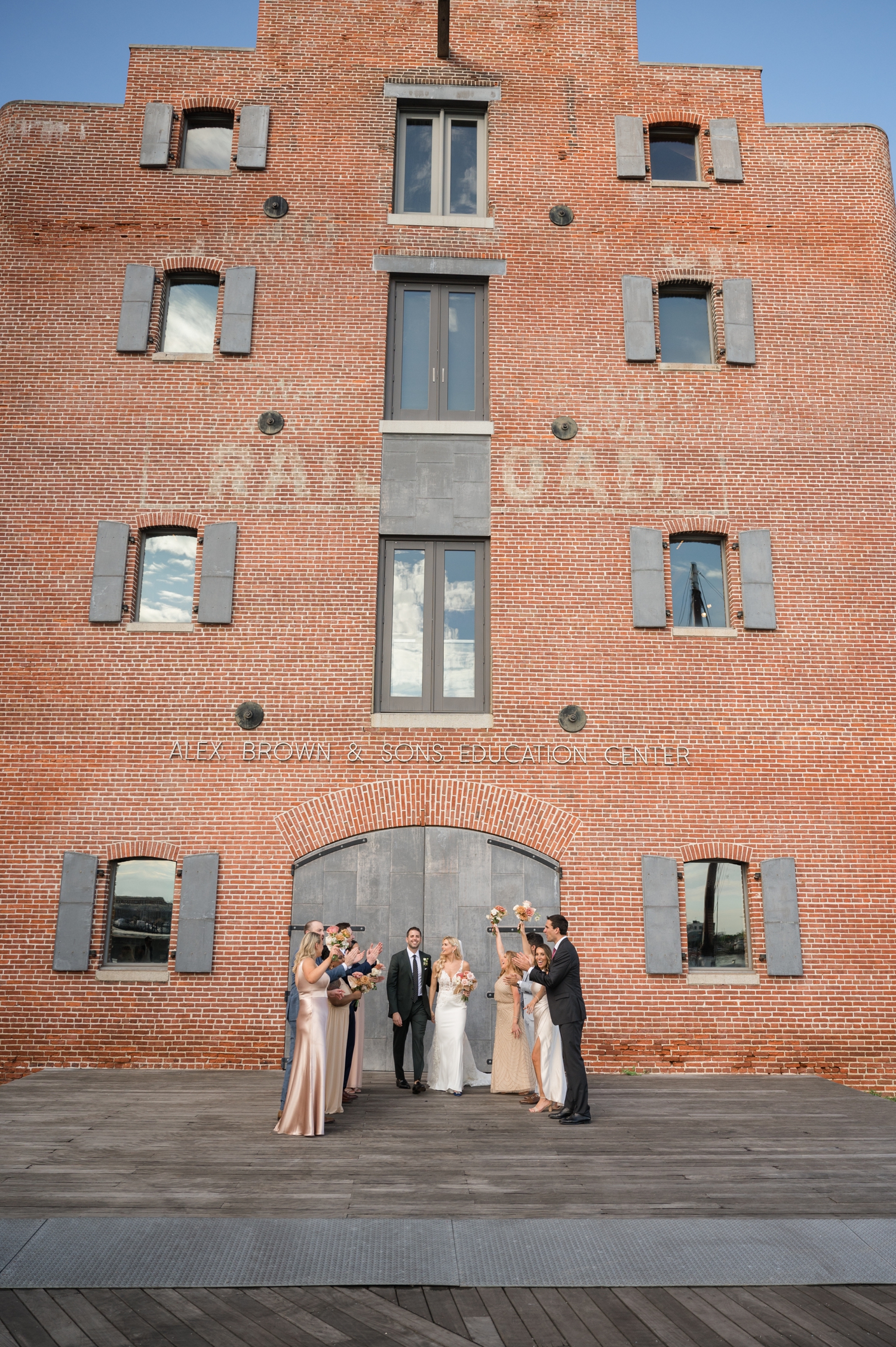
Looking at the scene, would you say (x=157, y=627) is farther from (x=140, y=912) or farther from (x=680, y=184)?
(x=680, y=184)

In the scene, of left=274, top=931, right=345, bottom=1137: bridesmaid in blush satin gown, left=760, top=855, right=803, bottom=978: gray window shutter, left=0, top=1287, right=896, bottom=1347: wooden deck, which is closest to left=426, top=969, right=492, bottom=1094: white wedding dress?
left=274, top=931, right=345, bottom=1137: bridesmaid in blush satin gown

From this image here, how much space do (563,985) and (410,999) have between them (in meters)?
2.49

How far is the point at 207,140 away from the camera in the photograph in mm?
15539

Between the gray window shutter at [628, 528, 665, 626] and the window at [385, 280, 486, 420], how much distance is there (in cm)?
304

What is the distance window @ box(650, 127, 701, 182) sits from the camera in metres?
15.8

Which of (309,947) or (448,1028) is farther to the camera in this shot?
(448,1028)

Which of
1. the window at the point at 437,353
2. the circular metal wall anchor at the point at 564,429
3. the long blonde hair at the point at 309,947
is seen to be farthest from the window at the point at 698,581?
the long blonde hair at the point at 309,947

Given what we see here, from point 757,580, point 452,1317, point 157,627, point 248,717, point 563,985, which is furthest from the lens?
point 757,580

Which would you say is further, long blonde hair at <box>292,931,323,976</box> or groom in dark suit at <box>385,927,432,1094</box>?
groom in dark suit at <box>385,927,432,1094</box>

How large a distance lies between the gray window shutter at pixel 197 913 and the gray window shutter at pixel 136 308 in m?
7.67

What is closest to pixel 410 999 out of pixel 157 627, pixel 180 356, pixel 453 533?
pixel 157 627

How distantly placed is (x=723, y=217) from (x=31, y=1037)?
15.7m

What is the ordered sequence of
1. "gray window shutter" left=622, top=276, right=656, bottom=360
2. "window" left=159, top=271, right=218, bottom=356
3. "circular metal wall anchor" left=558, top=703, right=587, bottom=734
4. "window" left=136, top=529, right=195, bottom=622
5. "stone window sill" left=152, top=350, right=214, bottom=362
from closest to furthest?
"circular metal wall anchor" left=558, top=703, right=587, bottom=734 < "window" left=136, top=529, right=195, bottom=622 < "stone window sill" left=152, top=350, right=214, bottom=362 < "gray window shutter" left=622, top=276, right=656, bottom=360 < "window" left=159, top=271, right=218, bottom=356

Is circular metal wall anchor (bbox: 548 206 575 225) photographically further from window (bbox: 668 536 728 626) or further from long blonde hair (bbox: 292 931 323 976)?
long blonde hair (bbox: 292 931 323 976)
